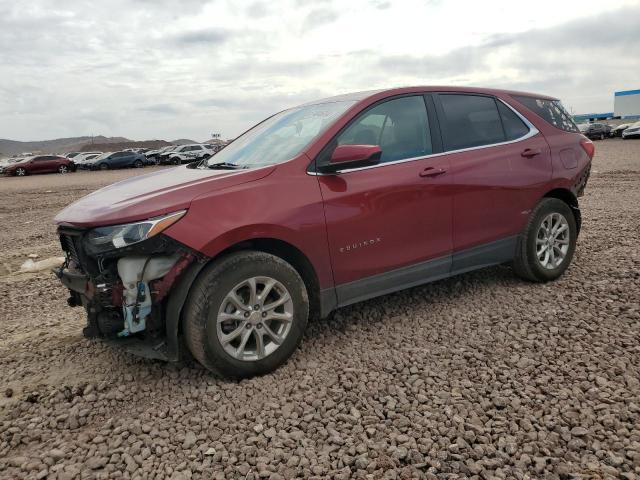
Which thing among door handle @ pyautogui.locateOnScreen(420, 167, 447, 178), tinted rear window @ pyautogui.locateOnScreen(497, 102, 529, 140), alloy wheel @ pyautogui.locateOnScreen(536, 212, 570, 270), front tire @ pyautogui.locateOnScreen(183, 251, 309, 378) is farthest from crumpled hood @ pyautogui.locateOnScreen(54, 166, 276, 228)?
alloy wheel @ pyautogui.locateOnScreen(536, 212, 570, 270)

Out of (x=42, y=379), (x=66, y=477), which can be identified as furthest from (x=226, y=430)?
(x=42, y=379)

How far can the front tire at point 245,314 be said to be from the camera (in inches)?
119

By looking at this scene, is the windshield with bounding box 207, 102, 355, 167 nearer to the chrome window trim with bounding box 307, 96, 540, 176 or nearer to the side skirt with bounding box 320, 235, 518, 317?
the chrome window trim with bounding box 307, 96, 540, 176

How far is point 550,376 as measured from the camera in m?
3.12

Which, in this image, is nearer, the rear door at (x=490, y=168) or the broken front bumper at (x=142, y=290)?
the broken front bumper at (x=142, y=290)

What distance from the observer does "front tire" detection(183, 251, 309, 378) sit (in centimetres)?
302

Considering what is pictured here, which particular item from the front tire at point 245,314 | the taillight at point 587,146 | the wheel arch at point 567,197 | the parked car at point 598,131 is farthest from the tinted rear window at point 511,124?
the parked car at point 598,131

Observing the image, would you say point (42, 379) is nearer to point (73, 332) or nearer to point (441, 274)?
point (73, 332)

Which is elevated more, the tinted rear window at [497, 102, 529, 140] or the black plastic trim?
the tinted rear window at [497, 102, 529, 140]

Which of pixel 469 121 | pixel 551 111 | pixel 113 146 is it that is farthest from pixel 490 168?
pixel 113 146

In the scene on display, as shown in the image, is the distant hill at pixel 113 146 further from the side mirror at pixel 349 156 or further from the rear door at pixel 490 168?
the side mirror at pixel 349 156

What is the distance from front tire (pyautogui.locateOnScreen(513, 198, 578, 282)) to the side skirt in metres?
0.12

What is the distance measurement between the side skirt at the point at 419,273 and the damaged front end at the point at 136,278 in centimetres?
102

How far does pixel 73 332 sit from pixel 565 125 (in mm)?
4860
